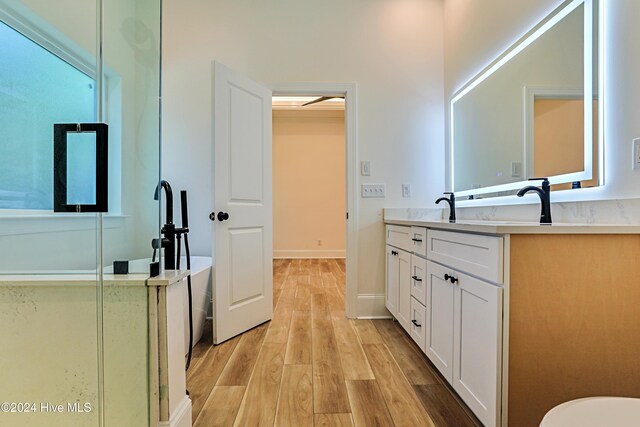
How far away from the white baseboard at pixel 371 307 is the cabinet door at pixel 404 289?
0.41m

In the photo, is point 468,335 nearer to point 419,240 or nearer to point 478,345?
point 478,345

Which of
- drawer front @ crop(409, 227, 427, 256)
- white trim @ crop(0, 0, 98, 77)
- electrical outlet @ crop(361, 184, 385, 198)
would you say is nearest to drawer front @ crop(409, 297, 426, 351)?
drawer front @ crop(409, 227, 427, 256)

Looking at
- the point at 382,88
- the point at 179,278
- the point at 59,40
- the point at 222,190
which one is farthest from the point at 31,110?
the point at 382,88

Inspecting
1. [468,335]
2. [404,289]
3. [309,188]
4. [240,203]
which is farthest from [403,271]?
[309,188]

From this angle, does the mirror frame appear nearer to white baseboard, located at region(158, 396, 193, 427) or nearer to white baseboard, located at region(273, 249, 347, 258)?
white baseboard, located at region(158, 396, 193, 427)

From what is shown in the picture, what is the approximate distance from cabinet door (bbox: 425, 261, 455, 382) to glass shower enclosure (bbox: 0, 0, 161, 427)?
4.20 feet

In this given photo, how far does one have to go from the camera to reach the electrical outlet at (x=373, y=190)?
9.02 feet

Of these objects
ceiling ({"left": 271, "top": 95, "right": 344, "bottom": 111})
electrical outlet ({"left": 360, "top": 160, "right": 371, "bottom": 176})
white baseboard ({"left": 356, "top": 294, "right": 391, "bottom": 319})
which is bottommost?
white baseboard ({"left": 356, "top": 294, "right": 391, "bottom": 319})

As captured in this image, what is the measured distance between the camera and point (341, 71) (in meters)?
2.76

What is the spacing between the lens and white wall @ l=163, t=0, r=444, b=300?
107 inches

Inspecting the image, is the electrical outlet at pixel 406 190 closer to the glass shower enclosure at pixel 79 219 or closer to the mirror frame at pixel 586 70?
the mirror frame at pixel 586 70

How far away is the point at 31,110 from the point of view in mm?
1574

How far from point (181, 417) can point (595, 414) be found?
4.29 ft

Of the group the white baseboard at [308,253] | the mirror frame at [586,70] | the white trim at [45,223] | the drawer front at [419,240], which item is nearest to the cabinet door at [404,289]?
the drawer front at [419,240]
